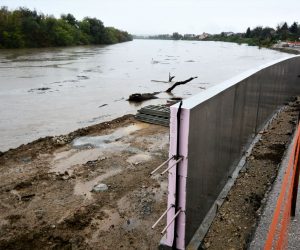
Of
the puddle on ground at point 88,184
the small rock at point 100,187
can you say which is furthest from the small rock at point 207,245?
the small rock at point 100,187

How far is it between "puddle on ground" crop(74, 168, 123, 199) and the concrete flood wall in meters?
2.86

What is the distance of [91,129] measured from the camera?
12.1 m

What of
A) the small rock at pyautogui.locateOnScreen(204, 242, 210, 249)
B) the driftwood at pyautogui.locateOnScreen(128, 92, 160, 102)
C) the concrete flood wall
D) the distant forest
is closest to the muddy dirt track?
the small rock at pyautogui.locateOnScreen(204, 242, 210, 249)

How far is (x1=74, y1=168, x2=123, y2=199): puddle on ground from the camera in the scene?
670 cm

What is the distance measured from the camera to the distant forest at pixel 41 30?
7406 cm

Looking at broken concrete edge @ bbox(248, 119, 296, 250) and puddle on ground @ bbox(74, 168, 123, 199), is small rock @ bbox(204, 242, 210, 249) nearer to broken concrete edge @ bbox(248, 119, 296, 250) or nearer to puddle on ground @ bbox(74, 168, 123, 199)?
broken concrete edge @ bbox(248, 119, 296, 250)

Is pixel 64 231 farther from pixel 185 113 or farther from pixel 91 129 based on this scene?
pixel 91 129

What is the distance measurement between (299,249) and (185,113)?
201 cm

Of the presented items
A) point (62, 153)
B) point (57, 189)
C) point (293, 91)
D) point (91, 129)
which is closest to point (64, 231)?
point (57, 189)

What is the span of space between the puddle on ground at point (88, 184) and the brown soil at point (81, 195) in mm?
19

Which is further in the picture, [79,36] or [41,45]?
[79,36]

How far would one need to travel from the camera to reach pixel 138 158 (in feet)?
28.7

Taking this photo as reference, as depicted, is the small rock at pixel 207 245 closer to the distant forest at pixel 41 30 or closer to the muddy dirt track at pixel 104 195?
the muddy dirt track at pixel 104 195

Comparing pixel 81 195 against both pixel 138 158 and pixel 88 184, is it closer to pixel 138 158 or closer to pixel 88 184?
pixel 88 184
